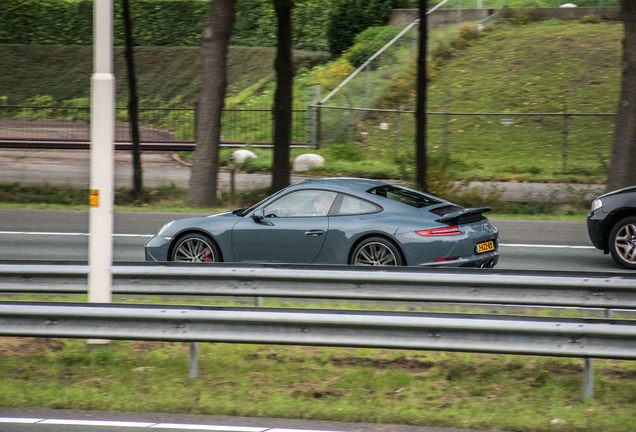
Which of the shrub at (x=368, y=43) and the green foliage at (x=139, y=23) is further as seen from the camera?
the green foliage at (x=139, y=23)

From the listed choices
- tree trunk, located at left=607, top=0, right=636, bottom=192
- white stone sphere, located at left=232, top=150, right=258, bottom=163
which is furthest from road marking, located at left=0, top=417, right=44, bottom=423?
white stone sphere, located at left=232, top=150, right=258, bottom=163

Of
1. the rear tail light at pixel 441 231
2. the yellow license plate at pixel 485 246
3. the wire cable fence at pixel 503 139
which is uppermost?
the wire cable fence at pixel 503 139

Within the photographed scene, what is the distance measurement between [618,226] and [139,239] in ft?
27.3

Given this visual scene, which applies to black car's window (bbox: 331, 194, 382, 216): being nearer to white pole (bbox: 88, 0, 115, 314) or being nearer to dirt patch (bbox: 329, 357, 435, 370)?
dirt patch (bbox: 329, 357, 435, 370)

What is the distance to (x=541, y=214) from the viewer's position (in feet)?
54.3

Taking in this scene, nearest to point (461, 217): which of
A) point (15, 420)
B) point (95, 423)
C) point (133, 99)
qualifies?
point (95, 423)

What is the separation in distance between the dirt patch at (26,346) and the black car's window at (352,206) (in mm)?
3740

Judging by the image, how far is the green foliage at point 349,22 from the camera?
128 feet

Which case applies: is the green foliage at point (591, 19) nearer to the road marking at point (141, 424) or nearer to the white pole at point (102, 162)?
the white pole at point (102, 162)

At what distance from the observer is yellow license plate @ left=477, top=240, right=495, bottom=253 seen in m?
8.73

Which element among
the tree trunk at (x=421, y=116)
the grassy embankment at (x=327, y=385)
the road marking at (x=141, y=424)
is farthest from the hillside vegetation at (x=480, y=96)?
the road marking at (x=141, y=424)

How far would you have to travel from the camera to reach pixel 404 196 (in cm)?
934

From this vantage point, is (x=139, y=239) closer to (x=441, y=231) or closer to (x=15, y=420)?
(x=441, y=231)

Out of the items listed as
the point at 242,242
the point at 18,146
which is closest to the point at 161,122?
the point at 18,146
